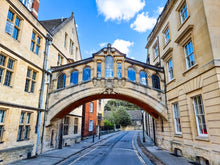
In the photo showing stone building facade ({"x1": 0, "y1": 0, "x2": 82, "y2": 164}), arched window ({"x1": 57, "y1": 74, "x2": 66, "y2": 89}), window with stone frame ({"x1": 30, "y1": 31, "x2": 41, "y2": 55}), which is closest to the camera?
stone building facade ({"x1": 0, "y1": 0, "x2": 82, "y2": 164})

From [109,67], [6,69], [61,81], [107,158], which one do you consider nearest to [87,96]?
[61,81]

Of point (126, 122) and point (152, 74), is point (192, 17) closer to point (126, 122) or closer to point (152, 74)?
point (152, 74)

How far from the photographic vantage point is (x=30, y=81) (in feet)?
36.7

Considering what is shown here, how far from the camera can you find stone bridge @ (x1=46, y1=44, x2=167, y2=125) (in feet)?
42.8

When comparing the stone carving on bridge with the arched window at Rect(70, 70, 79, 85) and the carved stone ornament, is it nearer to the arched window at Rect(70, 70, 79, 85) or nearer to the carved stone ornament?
the carved stone ornament

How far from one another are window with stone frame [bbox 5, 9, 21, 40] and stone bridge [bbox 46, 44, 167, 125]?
4.65 m

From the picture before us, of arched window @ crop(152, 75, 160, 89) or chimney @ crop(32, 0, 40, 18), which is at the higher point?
chimney @ crop(32, 0, 40, 18)

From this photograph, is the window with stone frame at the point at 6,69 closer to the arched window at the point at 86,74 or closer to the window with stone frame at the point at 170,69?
the arched window at the point at 86,74

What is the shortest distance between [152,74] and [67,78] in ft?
27.9

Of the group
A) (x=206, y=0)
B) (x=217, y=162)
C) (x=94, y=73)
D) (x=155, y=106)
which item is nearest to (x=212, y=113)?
(x=217, y=162)

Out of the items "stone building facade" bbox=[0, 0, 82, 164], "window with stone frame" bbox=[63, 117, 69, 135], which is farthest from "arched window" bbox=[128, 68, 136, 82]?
"window with stone frame" bbox=[63, 117, 69, 135]

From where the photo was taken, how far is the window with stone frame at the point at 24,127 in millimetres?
9965

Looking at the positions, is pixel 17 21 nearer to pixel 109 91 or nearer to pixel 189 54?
pixel 109 91

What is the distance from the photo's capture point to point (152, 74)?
14000 mm
